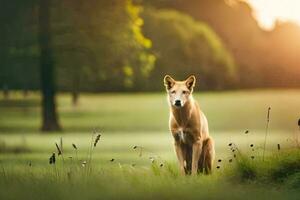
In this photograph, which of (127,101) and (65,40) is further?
(127,101)

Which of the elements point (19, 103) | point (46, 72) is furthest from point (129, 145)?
point (19, 103)

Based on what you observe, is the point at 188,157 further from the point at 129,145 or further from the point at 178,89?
the point at 129,145

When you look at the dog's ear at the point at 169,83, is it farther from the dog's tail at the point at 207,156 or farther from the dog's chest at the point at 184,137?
the dog's tail at the point at 207,156

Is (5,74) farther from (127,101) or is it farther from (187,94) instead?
(187,94)

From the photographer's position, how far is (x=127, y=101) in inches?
1114

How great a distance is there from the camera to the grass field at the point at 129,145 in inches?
404

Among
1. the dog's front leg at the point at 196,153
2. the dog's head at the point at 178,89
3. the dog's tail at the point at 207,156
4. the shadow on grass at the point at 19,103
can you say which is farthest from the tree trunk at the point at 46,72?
the dog's head at the point at 178,89

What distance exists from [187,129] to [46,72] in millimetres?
10940

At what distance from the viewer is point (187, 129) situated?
36.3ft

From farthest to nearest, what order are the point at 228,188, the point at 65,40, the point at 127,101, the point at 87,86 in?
the point at 127,101
the point at 87,86
the point at 65,40
the point at 228,188

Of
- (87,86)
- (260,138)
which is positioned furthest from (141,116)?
(260,138)

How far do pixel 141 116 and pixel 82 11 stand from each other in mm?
3878

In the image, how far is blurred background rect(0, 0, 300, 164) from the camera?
70.8 ft

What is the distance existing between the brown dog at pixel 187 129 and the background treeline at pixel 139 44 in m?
9.43
